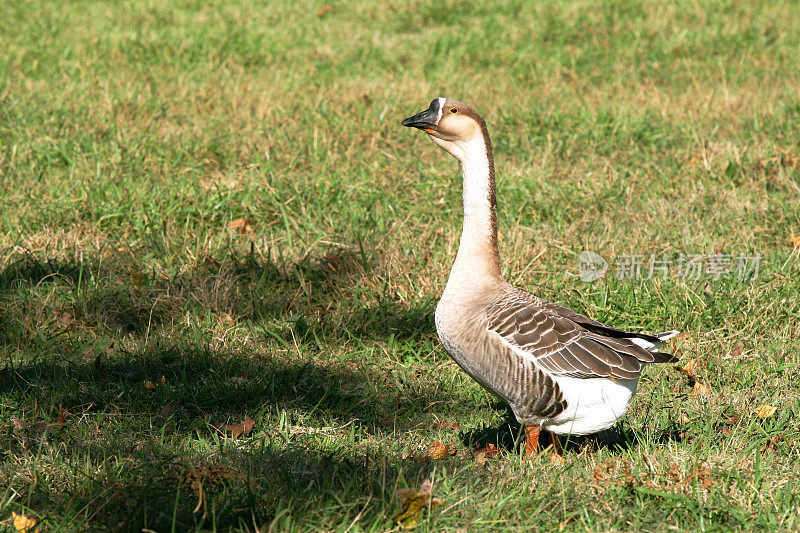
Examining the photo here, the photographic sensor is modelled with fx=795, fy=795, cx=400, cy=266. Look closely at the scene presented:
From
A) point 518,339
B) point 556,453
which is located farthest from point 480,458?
point 518,339

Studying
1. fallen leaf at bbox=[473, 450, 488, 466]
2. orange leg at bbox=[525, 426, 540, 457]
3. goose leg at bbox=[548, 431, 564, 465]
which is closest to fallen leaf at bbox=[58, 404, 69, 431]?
fallen leaf at bbox=[473, 450, 488, 466]

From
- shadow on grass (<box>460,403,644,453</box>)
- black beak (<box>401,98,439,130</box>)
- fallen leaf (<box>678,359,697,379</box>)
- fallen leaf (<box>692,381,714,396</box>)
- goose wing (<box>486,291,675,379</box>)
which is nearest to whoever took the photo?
goose wing (<box>486,291,675,379</box>)

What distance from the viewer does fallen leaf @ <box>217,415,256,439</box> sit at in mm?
4047

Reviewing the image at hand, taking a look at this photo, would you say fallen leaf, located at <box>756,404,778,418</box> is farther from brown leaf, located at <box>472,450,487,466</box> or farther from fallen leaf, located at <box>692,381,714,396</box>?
brown leaf, located at <box>472,450,487,466</box>

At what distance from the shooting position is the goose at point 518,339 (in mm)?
3672

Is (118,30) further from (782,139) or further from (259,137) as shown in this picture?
(782,139)

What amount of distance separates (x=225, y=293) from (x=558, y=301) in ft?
7.37

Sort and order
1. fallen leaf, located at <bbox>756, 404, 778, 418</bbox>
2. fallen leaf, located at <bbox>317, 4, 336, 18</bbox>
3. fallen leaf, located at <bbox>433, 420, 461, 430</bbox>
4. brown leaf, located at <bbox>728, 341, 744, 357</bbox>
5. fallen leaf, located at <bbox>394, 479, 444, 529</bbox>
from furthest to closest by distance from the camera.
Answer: fallen leaf, located at <bbox>317, 4, 336, 18</bbox> → brown leaf, located at <bbox>728, 341, 744, 357</bbox> → fallen leaf, located at <bbox>433, 420, 461, 430</bbox> → fallen leaf, located at <bbox>756, 404, 778, 418</bbox> → fallen leaf, located at <bbox>394, 479, 444, 529</bbox>

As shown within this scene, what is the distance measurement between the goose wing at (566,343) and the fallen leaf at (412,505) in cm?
88

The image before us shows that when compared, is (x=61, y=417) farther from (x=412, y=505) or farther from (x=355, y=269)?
(x=355, y=269)

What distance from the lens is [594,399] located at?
368 centimetres

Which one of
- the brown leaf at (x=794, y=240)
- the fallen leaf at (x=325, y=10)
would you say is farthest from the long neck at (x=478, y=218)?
the fallen leaf at (x=325, y=10)

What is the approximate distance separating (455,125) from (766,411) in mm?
2284

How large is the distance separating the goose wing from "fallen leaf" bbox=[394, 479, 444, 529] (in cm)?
88
